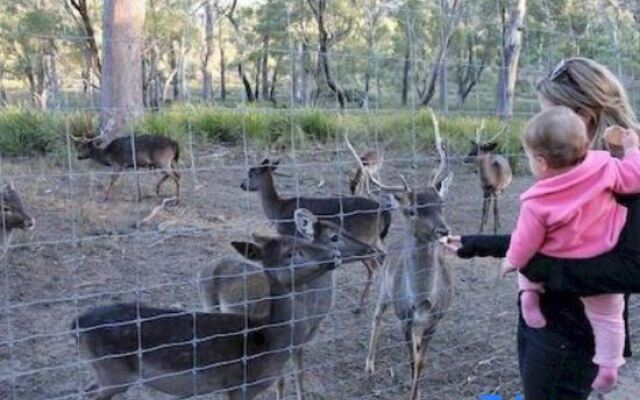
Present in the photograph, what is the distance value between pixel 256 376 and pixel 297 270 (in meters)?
0.63

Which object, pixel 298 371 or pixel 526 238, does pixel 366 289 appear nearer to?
pixel 298 371

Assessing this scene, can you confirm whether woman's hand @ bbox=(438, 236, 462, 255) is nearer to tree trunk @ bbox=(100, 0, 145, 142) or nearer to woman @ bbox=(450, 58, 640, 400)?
woman @ bbox=(450, 58, 640, 400)

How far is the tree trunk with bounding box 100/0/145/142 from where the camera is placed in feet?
40.9

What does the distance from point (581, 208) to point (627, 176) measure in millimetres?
202

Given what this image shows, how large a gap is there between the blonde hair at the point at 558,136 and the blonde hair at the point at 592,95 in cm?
22

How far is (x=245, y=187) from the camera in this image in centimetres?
990

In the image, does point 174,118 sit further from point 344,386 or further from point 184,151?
point 344,386

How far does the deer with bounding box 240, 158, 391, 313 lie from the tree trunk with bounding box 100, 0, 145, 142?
237cm

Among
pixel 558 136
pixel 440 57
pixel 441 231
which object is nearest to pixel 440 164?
pixel 441 231

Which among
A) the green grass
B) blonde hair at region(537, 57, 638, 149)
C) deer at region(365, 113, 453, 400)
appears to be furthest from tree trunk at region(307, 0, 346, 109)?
blonde hair at region(537, 57, 638, 149)

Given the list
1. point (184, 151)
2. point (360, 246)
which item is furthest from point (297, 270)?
point (184, 151)

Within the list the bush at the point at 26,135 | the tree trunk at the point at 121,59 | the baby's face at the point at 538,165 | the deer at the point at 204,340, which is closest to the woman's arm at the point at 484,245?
the baby's face at the point at 538,165

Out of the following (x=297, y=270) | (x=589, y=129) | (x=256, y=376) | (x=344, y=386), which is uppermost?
(x=589, y=129)

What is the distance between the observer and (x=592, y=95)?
308 cm
